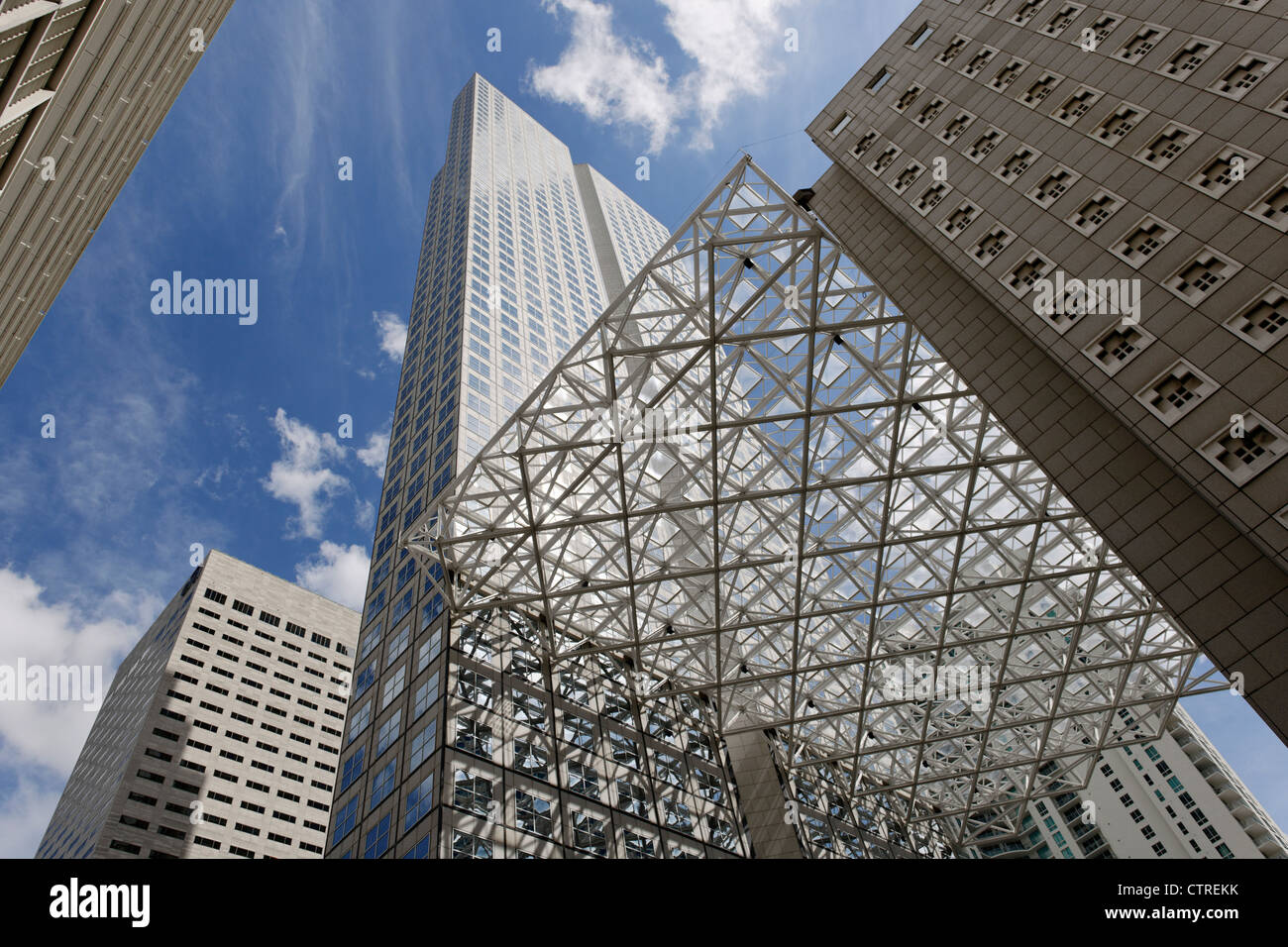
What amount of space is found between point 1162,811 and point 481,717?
7192 cm

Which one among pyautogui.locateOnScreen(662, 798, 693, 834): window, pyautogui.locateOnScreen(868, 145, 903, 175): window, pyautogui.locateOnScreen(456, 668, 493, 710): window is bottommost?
pyautogui.locateOnScreen(662, 798, 693, 834): window

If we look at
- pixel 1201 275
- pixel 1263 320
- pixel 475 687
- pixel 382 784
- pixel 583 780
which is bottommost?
pixel 1263 320

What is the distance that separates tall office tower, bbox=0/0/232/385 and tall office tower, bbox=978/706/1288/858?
262 ft

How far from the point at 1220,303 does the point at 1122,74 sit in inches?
402

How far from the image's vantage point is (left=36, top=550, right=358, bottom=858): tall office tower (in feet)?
232

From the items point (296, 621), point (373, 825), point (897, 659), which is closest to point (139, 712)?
point (296, 621)

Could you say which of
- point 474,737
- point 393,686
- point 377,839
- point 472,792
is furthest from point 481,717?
point 393,686

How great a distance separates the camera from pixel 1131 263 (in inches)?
834

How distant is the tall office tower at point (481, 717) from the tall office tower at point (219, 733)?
3955cm

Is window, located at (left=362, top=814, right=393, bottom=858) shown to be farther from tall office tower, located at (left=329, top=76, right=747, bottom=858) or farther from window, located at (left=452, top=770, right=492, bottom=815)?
window, located at (left=452, top=770, right=492, bottom=815)

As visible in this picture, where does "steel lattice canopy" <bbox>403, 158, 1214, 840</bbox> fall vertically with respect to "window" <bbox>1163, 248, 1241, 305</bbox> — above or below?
above

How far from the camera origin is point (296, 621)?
9550cm

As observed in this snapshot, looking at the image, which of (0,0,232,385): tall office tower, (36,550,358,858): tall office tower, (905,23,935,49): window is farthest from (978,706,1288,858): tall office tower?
(0,0,232,385): tall office tower

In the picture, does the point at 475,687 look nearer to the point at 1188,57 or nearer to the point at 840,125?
the point at 840,125
